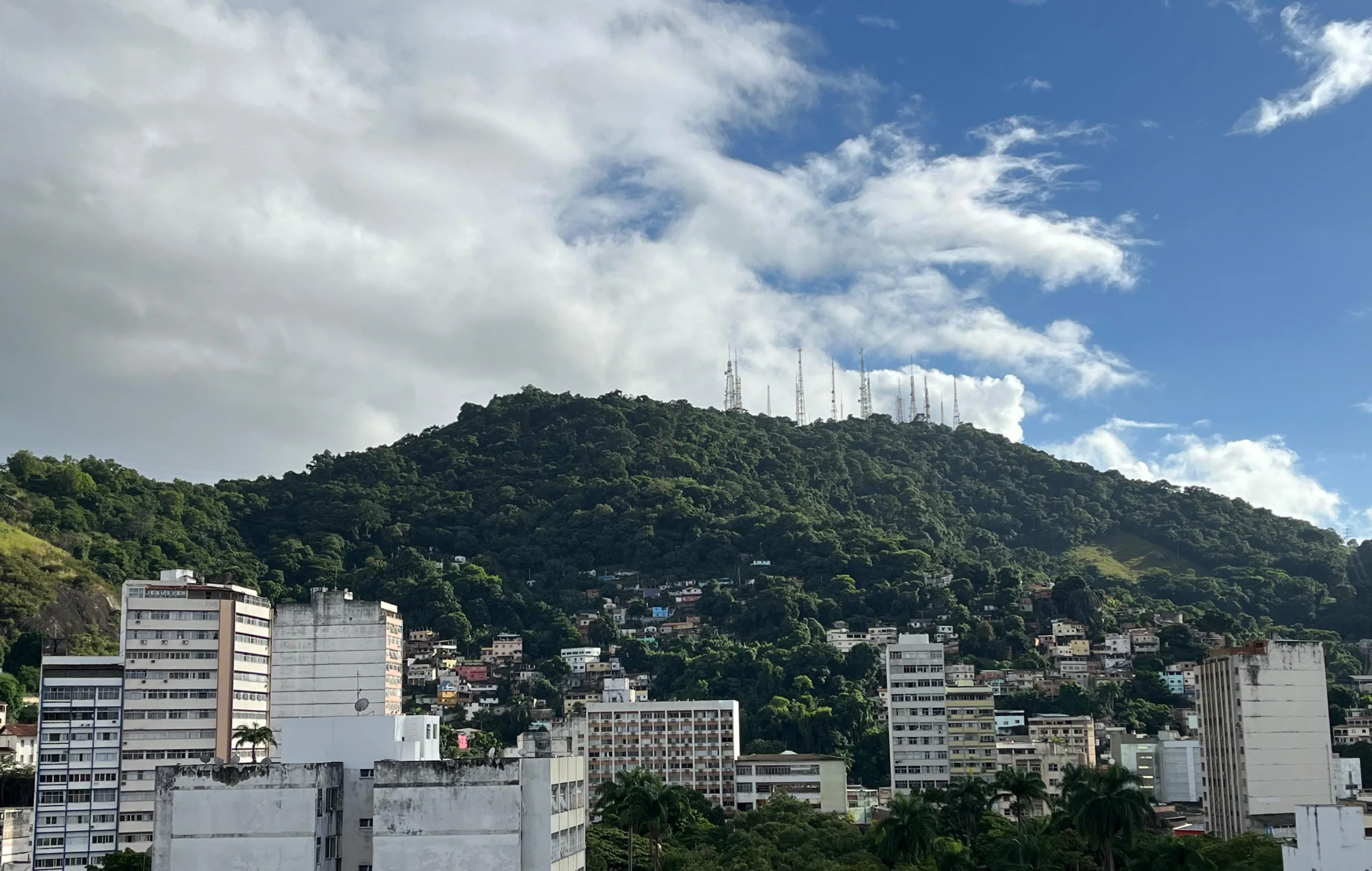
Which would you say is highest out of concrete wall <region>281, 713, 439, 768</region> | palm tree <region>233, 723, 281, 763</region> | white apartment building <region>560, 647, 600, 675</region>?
white apartment building <region>560, 647, 600, 675</region>

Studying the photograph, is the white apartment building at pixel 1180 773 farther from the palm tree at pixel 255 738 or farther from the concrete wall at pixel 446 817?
the concrete wall at pixel 446 817

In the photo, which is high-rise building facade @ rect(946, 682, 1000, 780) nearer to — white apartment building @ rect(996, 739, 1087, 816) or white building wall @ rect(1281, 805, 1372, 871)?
white apartment building @ rect(996, 739, 1087, 816)

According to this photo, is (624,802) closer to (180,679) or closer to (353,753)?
(353,753)

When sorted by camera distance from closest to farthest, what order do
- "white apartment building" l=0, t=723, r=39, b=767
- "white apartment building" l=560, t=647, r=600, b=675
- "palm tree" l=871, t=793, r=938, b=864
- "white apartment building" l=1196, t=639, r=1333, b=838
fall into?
"palm tree" l=871, t=793, r=938, b=864 → "white apartment building" l=1196, t=639, r=1333, b=838 → "white apartment building" l=0, t=723, r=39, b=767 → "white apartment building" l=560, t=647, r=600, b=675

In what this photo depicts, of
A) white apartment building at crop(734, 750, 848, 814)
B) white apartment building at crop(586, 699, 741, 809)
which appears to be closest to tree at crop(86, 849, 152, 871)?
white apartment building at crop(734, 750, 848, 814)

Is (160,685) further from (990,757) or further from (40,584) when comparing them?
(990,757)

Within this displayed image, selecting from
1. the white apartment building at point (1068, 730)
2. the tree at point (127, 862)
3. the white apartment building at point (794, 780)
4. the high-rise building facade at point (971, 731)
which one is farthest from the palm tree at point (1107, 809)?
the white apartment building at point (1068, 730)
